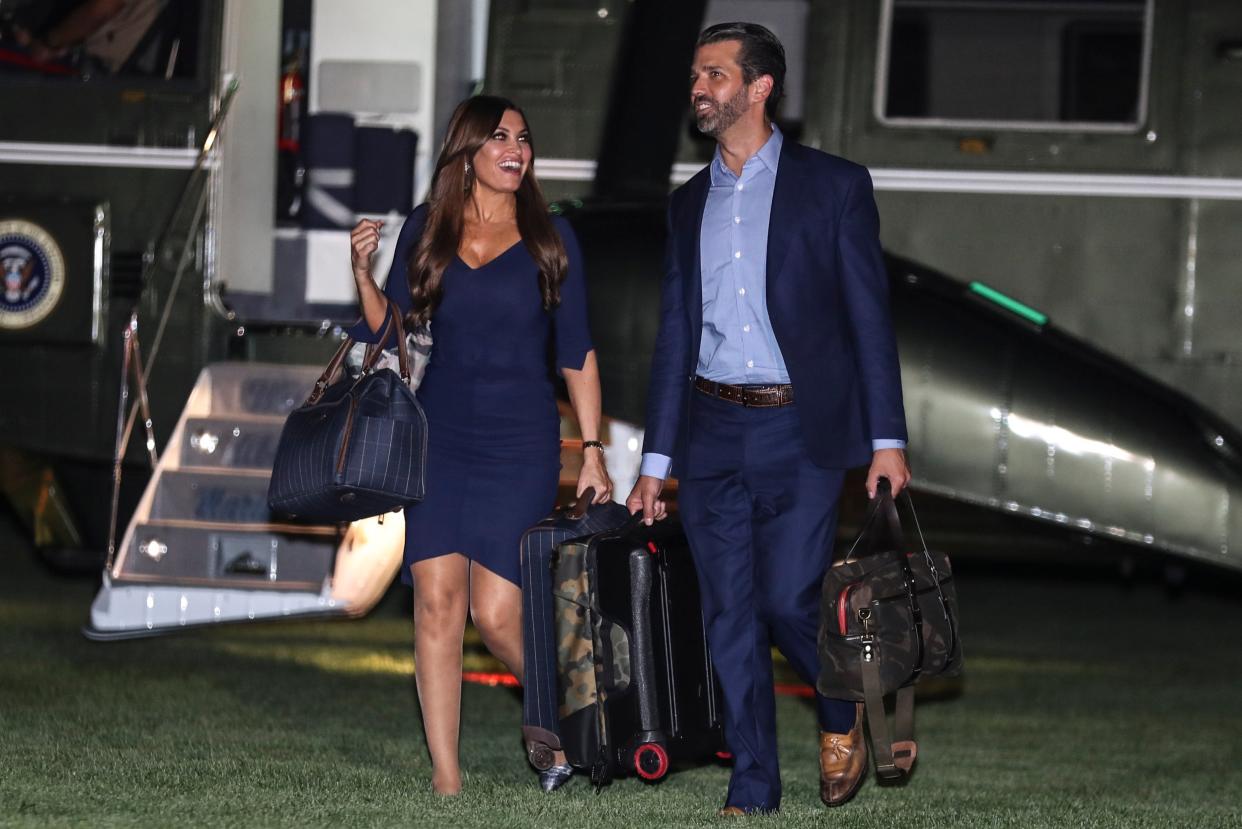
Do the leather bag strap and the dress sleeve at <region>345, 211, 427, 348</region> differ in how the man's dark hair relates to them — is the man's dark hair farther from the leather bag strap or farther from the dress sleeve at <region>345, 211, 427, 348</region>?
the leather bag strap

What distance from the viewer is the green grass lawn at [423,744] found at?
429 centimetres

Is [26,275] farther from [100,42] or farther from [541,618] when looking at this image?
[541,618]

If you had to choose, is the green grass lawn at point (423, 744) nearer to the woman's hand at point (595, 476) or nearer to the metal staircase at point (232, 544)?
the metal staircase at point (232, 544)

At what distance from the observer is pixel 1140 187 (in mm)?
6633

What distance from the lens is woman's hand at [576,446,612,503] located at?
4426mm

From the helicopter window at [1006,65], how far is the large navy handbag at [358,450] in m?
3.26

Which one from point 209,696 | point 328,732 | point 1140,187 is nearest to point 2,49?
point 209,696

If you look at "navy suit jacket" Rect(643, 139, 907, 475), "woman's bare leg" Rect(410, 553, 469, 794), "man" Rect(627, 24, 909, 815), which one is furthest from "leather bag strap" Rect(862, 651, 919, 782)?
"woman's bare leg" Rect(410, 553, 469, 794)

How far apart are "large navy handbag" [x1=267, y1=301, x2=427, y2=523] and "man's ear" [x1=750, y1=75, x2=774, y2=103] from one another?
1.05m

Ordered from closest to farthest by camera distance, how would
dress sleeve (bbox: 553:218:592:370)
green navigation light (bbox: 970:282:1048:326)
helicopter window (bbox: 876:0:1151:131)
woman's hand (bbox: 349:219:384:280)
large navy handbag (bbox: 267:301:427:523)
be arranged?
large navy handbag (bbox: 267:301:427:523) < woman's hand (bbox: 349:219:384:280) < dress sleeve (bbox: 553:218:592:370) < green navigation light (bbox: 970:282:1048:326) < helicopter window (bbox: 876:0:1151:131)

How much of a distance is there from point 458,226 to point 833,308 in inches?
39.4

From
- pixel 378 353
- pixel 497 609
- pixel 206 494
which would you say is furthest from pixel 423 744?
pixel 206 494

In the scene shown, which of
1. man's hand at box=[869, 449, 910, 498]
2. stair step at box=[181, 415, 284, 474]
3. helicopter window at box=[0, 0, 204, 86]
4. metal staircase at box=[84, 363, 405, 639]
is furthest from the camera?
helicopter window at box=[0, 0, 204, 86]

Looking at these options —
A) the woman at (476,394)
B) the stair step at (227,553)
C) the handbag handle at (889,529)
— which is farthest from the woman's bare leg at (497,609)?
the stair step at (227,553)
